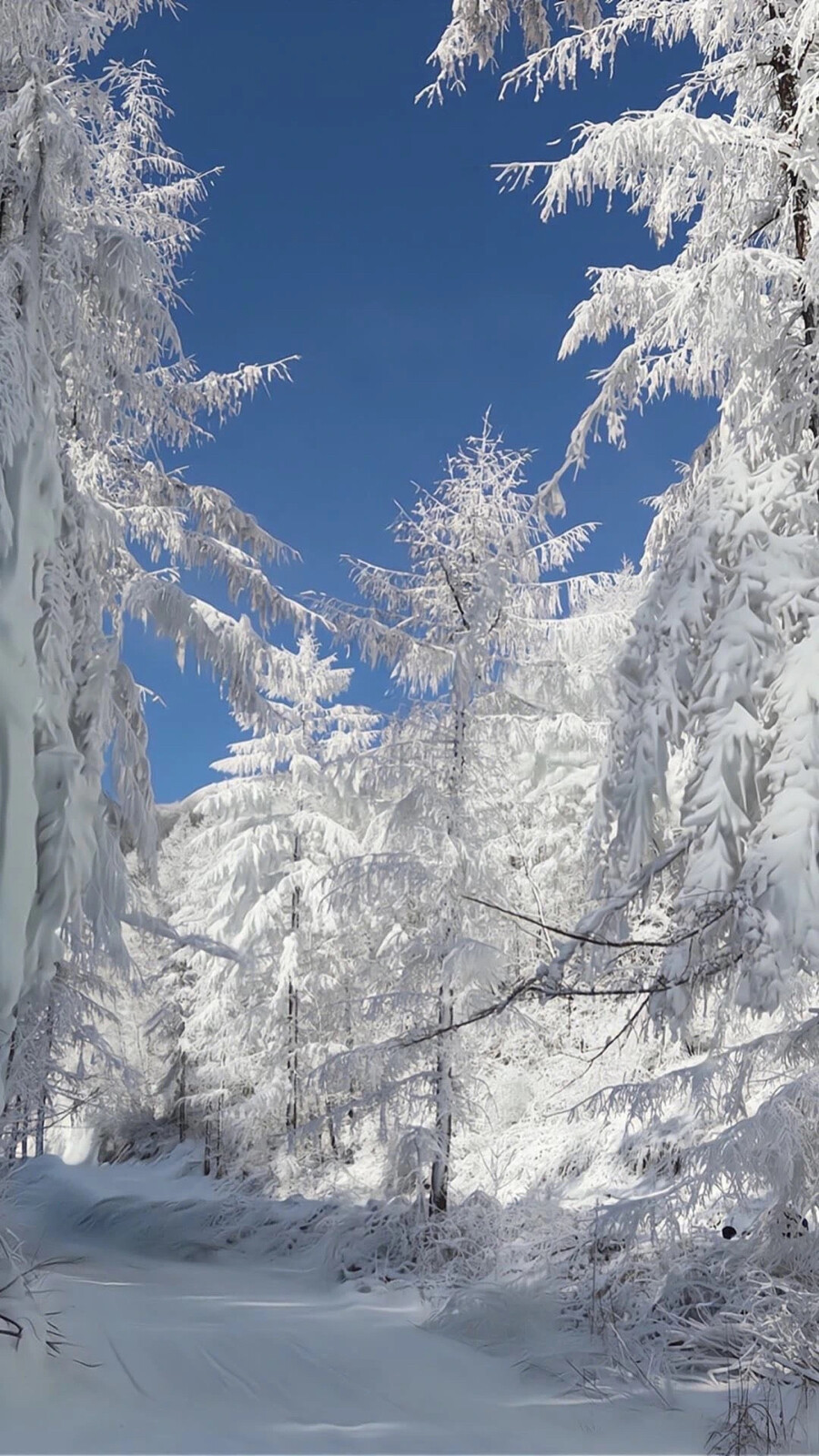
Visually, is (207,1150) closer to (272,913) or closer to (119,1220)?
(119,1220)

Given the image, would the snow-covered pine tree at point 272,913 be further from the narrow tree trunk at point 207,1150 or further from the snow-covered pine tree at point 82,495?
the snow-covered pine tree at point 82,495

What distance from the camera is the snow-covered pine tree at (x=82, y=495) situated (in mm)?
5863

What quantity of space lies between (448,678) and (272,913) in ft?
25.4

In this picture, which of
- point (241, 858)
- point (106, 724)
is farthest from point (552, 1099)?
point (106, 724)

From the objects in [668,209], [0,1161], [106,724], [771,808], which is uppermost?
[668,209]

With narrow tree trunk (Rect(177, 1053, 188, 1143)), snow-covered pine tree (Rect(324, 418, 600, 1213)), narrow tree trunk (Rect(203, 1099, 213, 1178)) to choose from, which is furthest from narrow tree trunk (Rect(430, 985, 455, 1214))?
narrow tree trunk (Rect(177, 1053, 188, 1143))

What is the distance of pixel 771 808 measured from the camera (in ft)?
15.5

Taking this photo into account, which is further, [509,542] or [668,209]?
[509,542]

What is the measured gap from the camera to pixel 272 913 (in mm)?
17875

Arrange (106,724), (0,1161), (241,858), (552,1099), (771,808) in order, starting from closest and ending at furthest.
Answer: (771,808), (106,724), (0,1161), (552,1099), (241,858)

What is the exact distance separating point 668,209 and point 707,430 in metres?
1.46

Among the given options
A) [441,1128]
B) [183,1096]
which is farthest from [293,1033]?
[441,1128]

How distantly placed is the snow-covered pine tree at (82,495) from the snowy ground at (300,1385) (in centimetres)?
210

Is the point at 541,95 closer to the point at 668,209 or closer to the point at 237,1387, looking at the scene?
the point at 668,209
